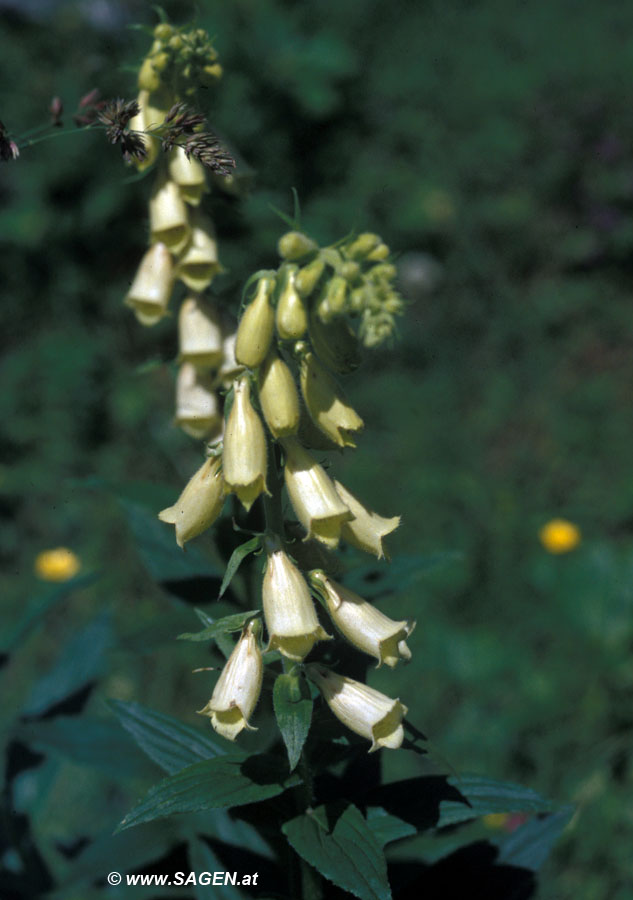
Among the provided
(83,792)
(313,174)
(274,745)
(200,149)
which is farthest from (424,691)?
(313,174)

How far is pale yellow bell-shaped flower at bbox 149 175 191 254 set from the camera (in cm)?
203

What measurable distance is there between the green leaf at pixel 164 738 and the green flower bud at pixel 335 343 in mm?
712

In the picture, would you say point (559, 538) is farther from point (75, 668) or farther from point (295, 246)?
point (295, 246)

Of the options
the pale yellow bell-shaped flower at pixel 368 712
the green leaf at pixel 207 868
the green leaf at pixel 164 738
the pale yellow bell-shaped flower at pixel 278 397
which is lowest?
the green leaf at pixel 207 868

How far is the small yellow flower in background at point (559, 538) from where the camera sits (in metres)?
3.87

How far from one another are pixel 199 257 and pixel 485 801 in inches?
50.0

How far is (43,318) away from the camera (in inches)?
205

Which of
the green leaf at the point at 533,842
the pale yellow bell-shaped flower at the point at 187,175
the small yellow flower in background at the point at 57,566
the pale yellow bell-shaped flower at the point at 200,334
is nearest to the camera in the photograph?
the green leaf at the point at 533,842

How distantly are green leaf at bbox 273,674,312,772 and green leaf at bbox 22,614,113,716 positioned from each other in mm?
1210

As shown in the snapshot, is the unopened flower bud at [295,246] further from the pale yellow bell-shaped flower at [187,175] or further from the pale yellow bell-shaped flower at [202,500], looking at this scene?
the pale yellow bell-shaped flower at [187,175]

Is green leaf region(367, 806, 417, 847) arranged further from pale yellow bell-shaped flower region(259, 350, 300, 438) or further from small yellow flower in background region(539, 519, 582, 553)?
small yellow flower in background region(539, 519, 582, 553)

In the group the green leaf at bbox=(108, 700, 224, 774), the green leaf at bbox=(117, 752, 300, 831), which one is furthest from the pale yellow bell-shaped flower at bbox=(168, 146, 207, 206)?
the green leaf at bbox=(117, 752, 300, 831)

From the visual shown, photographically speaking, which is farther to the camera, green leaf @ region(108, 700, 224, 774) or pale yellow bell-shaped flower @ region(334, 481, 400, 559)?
green leaf @ region(108, 700, 224, 774)

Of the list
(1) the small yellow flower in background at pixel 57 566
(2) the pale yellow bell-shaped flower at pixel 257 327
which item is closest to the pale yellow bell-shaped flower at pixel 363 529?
(2) the pale yellow bell-shaped flower at pixel 257 327
